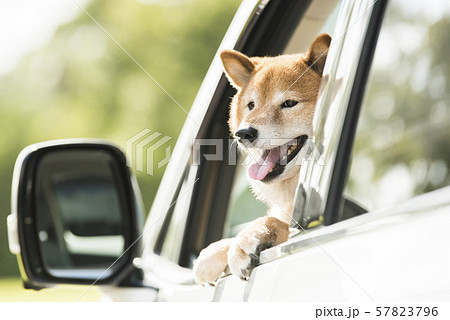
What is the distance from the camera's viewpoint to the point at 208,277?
4.28 ft

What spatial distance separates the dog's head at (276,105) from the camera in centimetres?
121

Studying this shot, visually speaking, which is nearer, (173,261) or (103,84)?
(173,261)

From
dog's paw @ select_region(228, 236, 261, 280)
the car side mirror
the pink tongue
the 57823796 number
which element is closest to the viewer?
the 57823796 number

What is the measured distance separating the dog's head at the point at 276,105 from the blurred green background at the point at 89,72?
659 centimetres

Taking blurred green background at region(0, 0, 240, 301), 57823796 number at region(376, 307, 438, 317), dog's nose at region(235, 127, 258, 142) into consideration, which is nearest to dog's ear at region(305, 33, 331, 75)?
dog's nose at region(235, 127, 258, 142)

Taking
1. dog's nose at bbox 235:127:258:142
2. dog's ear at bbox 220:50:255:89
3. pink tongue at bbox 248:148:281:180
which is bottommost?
pink tongue at bbox 248:148:281:180

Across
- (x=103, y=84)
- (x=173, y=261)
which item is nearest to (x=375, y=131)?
(x=173, y=261)

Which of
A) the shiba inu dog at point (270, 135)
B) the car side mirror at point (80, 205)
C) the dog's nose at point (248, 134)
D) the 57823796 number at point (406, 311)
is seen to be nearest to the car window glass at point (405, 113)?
the 57823796 number at point (406, 311)

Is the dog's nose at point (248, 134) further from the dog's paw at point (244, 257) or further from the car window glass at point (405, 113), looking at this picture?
the car window glass at point (405, 113)

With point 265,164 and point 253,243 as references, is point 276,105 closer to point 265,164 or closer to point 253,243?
point 265,164

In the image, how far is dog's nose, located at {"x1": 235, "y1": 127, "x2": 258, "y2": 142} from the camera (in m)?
1.29

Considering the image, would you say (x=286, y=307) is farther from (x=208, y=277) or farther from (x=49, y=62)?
(x=49, y=62)

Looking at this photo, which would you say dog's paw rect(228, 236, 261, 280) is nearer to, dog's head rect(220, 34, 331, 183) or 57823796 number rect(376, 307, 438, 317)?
dog's head rect(220, 34, 331, 183)

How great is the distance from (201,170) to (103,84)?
1103cm
